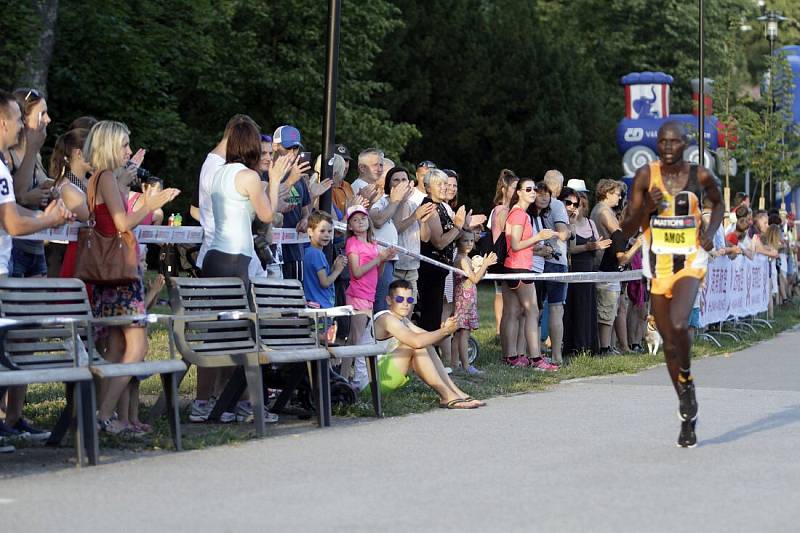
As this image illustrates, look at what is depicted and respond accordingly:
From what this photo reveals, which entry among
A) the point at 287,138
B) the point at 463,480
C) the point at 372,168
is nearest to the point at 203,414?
the point at 287,138

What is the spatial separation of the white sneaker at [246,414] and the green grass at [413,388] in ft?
0.67

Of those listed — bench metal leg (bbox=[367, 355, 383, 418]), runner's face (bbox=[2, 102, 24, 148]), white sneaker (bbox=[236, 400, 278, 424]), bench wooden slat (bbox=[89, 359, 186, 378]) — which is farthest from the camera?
bench metal leg (bbox=[367, 355, 383, 418])

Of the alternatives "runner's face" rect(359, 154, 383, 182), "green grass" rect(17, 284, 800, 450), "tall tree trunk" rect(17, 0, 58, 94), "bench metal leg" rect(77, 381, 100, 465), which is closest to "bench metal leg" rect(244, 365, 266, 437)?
"green grass" rect(17, 284, 800, 450)

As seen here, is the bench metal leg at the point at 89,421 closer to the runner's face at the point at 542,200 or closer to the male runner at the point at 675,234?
the male runner at the point at 675,234

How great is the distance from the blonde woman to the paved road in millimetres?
713

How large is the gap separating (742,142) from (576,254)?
70.5 ft

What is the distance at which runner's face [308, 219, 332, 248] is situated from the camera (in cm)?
1195

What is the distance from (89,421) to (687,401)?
3.79 meters

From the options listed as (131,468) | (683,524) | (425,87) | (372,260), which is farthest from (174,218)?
(425,87)

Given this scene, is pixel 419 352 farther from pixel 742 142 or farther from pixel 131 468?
pixel 742 142

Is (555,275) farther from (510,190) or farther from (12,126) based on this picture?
(12,126)

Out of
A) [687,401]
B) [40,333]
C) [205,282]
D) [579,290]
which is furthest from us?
[579,290]

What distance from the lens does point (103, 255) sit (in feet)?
30.8

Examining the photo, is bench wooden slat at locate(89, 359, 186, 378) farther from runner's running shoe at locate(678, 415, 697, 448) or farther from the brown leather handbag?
runner's running shoe at locate(678, 415, 697, 448)
